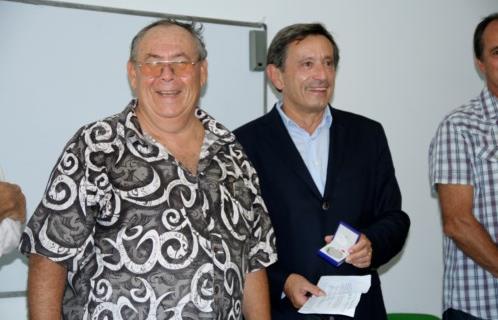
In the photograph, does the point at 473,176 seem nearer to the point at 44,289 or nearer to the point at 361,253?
the point at 361,253

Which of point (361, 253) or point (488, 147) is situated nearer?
point (361, 253)

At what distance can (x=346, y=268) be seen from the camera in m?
2.43

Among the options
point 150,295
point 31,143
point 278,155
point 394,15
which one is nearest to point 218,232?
point 150,295

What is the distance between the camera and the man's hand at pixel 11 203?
6.55ft

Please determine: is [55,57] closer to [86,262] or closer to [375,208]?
[86,262]

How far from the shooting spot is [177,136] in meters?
2.11

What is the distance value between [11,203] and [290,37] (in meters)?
1.35

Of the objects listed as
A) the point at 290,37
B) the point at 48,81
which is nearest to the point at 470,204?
the point at 290,37

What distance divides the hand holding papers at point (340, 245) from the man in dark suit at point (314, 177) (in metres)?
0.03

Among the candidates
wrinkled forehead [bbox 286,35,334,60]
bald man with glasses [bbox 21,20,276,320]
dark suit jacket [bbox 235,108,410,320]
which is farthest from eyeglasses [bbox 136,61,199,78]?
wrinkled forehead [bbox 286,35,334,60]

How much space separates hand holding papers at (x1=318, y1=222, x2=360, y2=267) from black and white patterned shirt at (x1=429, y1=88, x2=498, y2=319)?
504 mm

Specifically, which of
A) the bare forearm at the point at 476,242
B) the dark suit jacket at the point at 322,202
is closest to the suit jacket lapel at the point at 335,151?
the dark suit jacket at the point at 322,202

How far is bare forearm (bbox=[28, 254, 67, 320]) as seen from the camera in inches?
69.9

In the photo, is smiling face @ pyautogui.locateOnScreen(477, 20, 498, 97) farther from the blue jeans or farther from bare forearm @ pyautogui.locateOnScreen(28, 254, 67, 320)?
bare forearm @ pyautogui.locateOnScreen(28, 254, 67, 320)
